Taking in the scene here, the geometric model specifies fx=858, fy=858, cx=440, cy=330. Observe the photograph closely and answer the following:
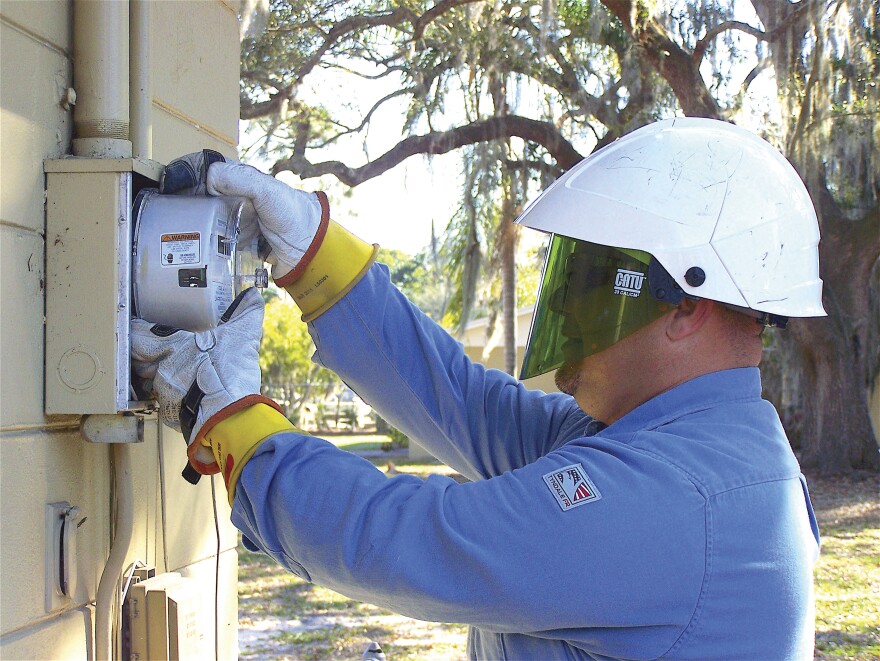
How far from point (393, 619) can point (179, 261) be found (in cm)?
534

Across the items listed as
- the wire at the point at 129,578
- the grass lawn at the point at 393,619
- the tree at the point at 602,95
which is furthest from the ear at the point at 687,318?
the tree at the point at 602,95

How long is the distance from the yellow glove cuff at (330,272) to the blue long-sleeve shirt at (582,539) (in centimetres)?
52

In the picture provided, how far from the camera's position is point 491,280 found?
12.1 m

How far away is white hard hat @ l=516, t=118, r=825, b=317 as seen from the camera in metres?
1.58

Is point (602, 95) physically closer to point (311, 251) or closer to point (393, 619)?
point (393, 619)

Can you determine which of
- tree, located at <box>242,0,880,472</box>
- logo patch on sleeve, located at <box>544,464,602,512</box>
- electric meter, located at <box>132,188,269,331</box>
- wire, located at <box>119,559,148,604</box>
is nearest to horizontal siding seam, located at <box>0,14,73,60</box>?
electric meter, located at <box>132,188,269,331</box>

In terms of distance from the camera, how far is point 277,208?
5.48 feet

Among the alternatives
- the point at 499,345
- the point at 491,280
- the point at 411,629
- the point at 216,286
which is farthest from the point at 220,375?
the point at 499,345

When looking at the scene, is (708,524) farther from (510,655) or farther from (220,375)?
(220,375)

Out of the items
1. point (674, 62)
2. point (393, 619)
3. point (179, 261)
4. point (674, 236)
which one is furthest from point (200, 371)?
point (674, 62)

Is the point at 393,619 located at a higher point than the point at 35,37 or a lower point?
lower

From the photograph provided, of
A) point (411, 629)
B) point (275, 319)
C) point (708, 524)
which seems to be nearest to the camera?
point (708, 524)

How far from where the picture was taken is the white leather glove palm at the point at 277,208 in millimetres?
1562

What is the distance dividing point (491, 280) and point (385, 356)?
1023 centimetres
